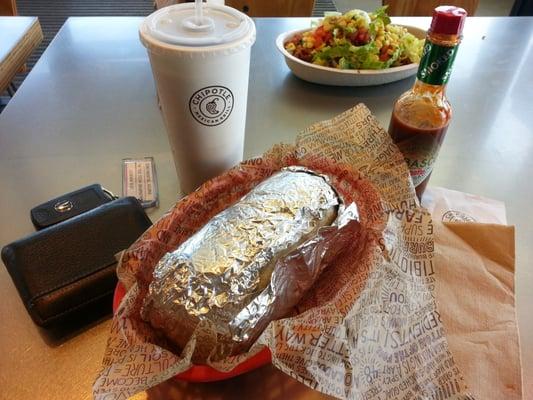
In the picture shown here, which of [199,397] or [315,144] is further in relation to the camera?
[315,144]

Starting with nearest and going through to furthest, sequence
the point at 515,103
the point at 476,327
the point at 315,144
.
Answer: the point at 476,327, the point at 315,144, the point at 515,103

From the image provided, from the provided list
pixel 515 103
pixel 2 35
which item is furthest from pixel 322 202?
pixel 2 35

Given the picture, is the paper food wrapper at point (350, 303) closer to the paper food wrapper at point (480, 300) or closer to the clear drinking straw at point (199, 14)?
the paper food wrapper at point (480, 300)

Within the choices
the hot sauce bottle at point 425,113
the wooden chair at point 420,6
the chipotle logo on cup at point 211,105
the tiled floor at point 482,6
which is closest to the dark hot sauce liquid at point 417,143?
the hot sauce bottle at point 425,113

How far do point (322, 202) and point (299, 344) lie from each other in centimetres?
18

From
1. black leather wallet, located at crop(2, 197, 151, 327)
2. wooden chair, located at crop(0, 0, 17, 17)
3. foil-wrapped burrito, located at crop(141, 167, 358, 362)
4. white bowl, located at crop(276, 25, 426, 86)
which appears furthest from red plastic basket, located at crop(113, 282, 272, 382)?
wooden chair, located at crop(0, 0, 17, 17)

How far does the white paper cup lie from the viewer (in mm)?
535

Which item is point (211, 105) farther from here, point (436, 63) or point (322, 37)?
point (322, 37)

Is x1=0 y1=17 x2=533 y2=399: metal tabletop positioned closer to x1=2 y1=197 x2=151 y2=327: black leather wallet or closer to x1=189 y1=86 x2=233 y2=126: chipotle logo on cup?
x1=2 y1=197 x2=151 y2=327: black leather wallet

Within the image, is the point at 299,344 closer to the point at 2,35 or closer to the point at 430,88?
the point at 430,88

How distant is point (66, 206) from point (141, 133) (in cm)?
27

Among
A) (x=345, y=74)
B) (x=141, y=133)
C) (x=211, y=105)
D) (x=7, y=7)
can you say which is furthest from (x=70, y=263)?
(x=7, y=7)

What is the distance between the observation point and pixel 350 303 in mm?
486

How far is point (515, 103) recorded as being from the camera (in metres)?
0.98
